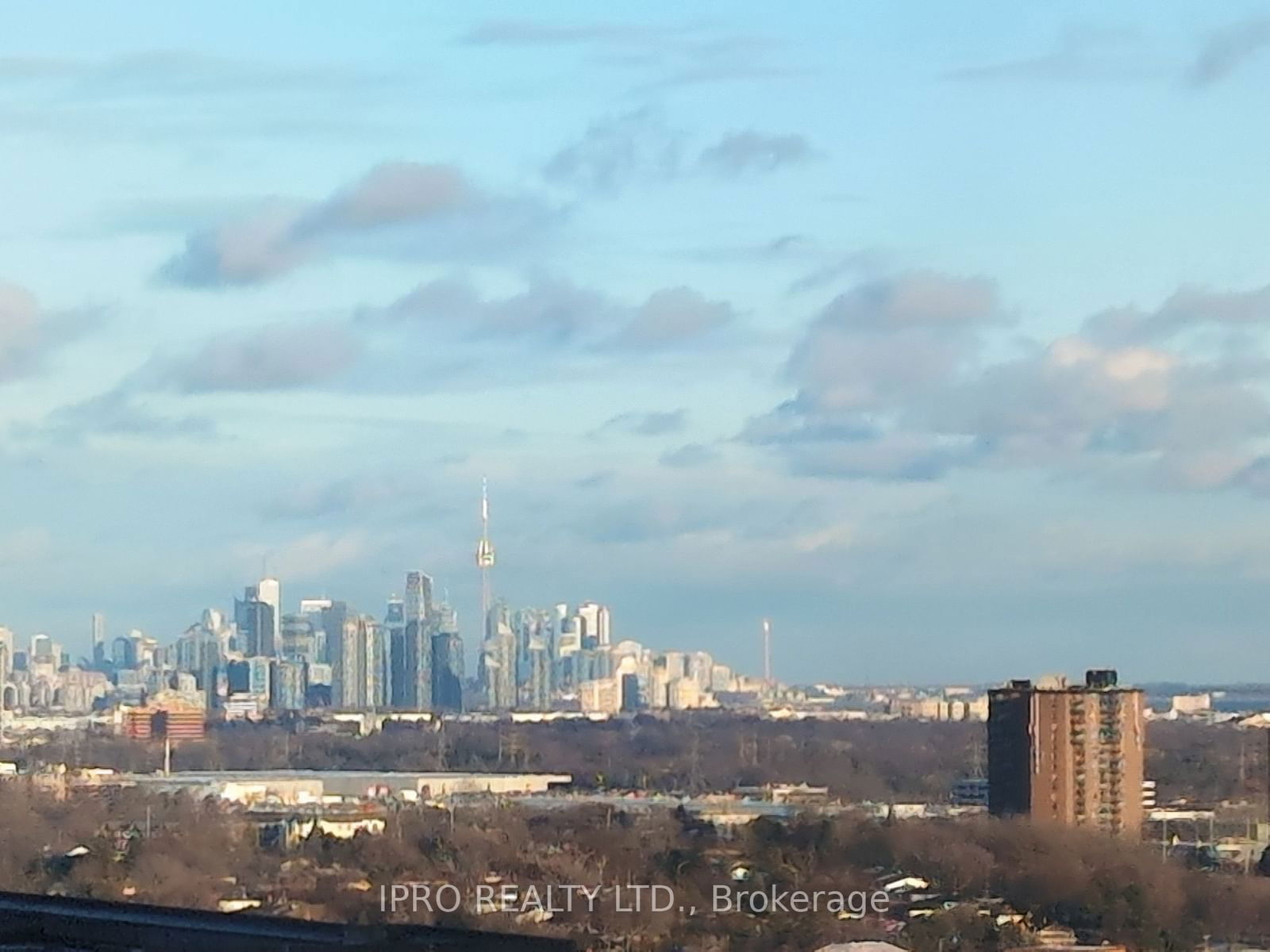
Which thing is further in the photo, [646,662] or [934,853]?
[646,662]

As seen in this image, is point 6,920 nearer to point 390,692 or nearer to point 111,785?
point 111,785

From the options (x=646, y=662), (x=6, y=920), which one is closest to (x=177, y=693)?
(x=646, y=662)

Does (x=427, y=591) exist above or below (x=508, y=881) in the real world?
above

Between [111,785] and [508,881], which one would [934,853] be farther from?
[111,785]

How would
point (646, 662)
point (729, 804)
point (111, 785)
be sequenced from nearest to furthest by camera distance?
point (729, 804) → point (111, 785) → point (646, 662)

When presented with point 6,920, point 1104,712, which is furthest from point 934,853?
point 6,920

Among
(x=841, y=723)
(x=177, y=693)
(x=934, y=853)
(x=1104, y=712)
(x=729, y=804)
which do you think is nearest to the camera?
(x=934, y=853)
